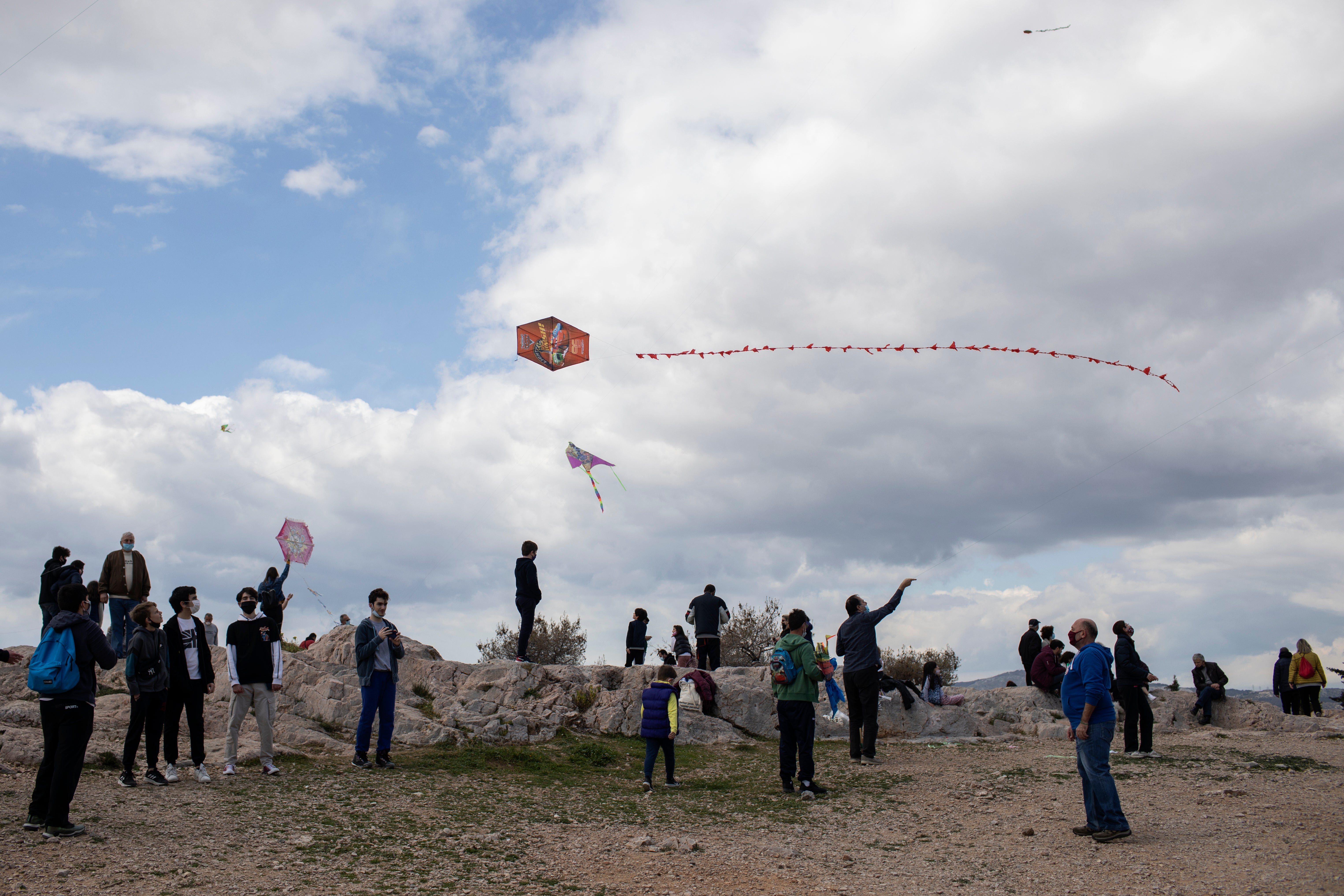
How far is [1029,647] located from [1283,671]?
17.6 ft

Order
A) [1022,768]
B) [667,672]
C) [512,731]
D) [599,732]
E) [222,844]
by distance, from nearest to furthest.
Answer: [222,844] → [667,672] → [1022,768] → [512,731] → [599,732]

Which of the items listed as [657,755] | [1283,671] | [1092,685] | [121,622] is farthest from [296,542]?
[1283,671]

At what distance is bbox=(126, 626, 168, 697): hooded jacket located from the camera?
8.44 m

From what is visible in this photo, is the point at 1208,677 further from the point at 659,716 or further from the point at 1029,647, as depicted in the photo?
the point at 659,716

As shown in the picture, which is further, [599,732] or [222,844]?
[599,732]

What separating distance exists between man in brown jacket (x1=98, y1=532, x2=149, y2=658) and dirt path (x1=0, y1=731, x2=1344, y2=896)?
4.06 meters

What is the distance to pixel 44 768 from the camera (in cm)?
689

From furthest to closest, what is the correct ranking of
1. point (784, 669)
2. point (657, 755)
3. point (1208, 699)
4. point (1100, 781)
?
point (1208, 699)
point (657, 755)
point (784, 669)
point (1100, 781)

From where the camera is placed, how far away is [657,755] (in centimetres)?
1046

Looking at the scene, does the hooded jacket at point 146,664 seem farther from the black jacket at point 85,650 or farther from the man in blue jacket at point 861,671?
the man in blue jacket at point 861,671

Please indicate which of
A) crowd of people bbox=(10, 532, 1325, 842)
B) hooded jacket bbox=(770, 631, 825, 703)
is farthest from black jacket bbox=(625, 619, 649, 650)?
hooded jacket bbox=(770, 631, 825, 703)

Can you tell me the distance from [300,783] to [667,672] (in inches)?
165

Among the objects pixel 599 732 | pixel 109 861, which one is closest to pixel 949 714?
pixel 599 732

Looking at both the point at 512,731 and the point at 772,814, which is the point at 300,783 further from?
the point at 772,814
